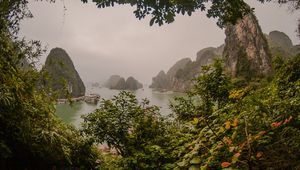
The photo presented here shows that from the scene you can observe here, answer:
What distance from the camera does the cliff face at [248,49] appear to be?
5953 centimetres

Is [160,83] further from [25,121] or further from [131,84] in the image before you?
[25,121]

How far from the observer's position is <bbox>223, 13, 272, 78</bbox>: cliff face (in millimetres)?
59531

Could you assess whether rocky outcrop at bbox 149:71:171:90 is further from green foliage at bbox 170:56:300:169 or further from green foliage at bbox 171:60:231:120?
green foliage at bbox 170:56:300:169

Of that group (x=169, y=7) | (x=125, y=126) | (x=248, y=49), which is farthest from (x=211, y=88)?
(x=248, y=49)

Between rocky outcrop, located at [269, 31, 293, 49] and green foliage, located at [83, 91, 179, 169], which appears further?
rocky outcrop, located at [269, 31, 293, 49]

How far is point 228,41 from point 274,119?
7484 centimetres

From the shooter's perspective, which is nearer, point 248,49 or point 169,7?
point 169,7

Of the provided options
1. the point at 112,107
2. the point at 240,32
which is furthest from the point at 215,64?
the point at 240,32

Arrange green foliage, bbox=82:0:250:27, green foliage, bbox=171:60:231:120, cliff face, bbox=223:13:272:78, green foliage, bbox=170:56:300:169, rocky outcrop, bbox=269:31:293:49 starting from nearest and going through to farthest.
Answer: green foliage, bbox=170:56:300:169, green foliage, bbox=82:0:250:27, green foliage, bbox=171:60:231:120, cliff face, bbox=223:13:272:78, rocky outcrop, bbox=269:31:293:49

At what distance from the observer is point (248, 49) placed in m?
67.6

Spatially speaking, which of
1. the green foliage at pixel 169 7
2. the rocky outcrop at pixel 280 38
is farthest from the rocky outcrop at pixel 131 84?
the green foliage at pixel 169 7

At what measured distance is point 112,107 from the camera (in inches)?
245

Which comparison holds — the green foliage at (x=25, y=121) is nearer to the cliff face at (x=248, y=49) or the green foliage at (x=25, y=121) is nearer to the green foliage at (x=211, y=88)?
the green foliage at (x=211, y=88)

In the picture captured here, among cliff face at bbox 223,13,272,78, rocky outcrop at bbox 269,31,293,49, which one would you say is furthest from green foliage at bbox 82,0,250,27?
rocky outcrop at bbox 269,31,293,49
